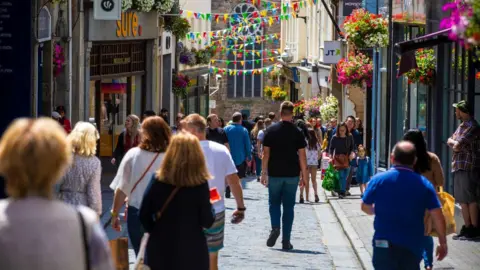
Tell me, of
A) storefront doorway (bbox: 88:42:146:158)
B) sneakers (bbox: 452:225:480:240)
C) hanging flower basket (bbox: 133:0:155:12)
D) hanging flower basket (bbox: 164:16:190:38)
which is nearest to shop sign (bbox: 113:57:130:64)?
storefront doorway (bbox: 88:42:146:158)

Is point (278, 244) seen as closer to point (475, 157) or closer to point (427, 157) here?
point (475, 157)

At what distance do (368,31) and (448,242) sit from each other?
9.53m

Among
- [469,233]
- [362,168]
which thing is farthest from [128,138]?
[362,168]

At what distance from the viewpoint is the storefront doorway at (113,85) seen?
2881 centimetres

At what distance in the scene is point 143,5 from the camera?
29.7 meters

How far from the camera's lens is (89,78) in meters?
26.7

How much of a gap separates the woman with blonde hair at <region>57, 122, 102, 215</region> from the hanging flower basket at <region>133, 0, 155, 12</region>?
19.4 meters

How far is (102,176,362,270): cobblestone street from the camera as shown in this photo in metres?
13.3

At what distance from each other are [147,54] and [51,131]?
94.0 feet

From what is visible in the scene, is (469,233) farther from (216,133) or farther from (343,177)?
(343,177)

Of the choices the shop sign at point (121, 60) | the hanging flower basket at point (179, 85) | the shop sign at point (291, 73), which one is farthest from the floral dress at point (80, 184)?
the shop sign at point (291, 73)

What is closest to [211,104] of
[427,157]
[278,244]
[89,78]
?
[89,78]

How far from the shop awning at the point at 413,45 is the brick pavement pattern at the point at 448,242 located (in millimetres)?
2410

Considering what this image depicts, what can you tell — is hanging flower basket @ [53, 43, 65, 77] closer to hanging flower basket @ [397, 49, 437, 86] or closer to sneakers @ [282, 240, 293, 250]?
hanging flower basket @ [397, 49, 437, 86]
